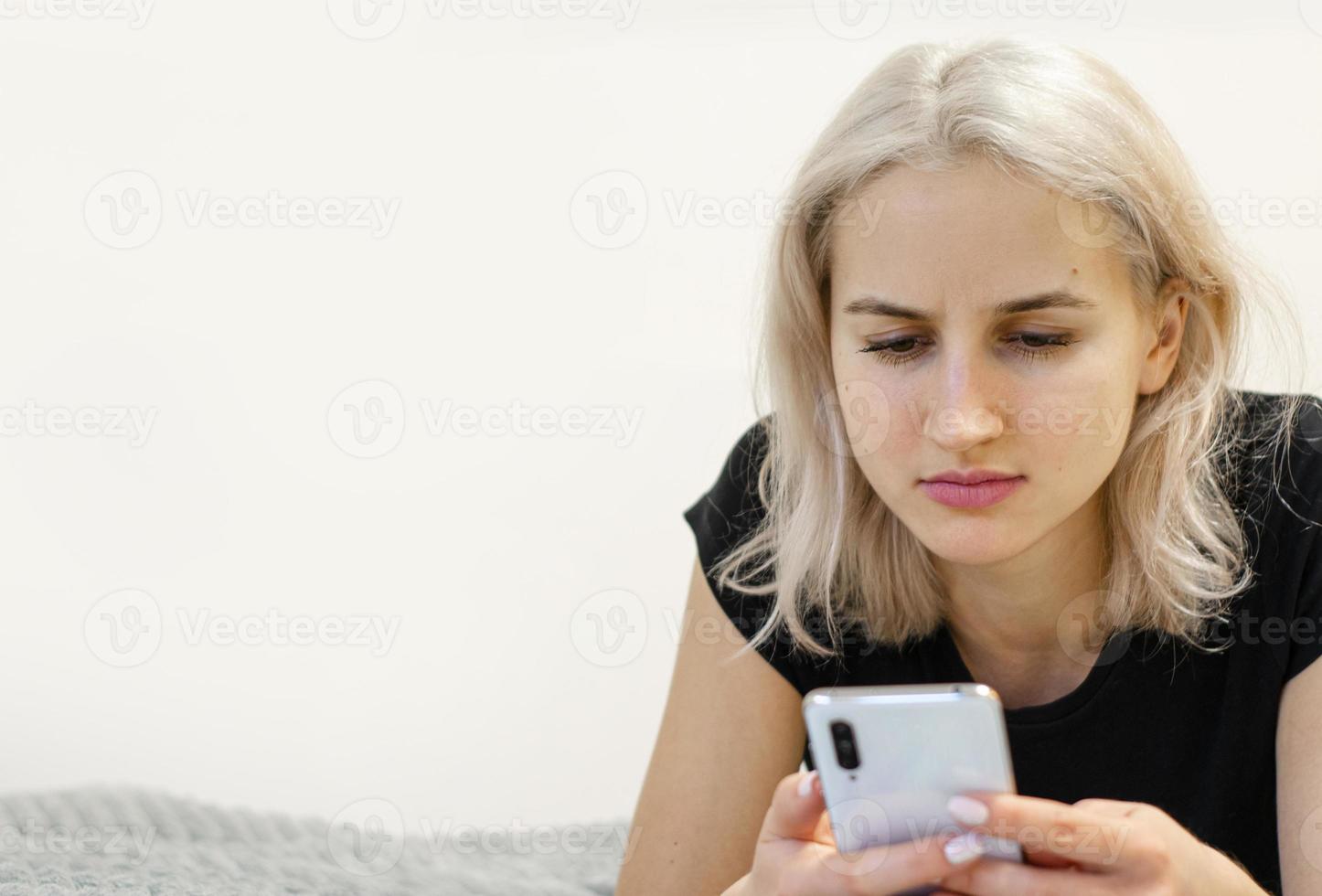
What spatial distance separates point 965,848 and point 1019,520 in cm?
30

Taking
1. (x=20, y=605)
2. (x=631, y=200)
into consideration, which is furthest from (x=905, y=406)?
(x=20, y=605)

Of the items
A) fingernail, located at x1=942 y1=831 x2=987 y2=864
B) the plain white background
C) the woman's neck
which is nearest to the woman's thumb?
fingernail, located at x1=942 y1=831 x2=987 y2=864

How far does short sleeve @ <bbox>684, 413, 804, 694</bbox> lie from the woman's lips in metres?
0.29

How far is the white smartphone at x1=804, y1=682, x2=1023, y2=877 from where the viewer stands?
0.92 m

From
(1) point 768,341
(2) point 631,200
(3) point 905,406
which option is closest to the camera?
(3) point 905,406

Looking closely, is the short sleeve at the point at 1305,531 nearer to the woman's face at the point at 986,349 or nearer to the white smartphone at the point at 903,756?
the woman's face at the point at 986,349

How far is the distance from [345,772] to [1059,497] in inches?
58.2

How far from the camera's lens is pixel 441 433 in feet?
7.40

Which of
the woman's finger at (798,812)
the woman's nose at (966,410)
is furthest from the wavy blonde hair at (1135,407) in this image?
the woman's finger at (798,812)

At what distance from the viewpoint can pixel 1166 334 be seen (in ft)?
4.05

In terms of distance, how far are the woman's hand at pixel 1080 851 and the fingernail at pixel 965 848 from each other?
0.04ft

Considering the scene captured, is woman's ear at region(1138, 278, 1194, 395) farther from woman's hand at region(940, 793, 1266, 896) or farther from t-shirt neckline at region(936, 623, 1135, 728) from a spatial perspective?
woman's hand at region(940, 793, 1266, 896)

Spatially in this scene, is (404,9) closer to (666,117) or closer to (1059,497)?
(666,117)

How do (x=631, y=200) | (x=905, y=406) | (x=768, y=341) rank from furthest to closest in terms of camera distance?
1. (x=631, y=200)
2. (x=768, y=341)
3. (x=905, y=406)
